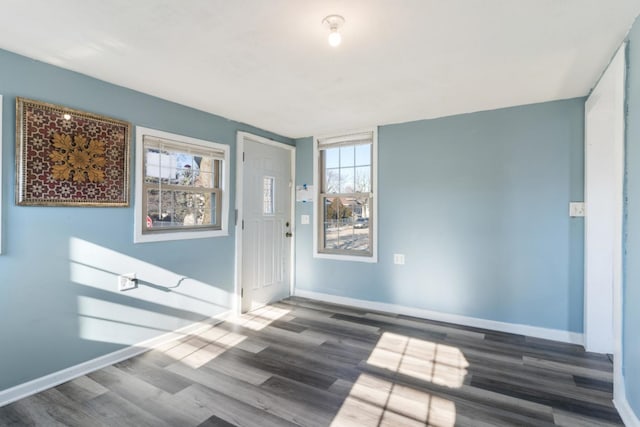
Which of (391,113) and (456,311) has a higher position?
(391,113)

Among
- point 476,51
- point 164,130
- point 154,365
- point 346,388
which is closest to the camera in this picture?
point 476,51

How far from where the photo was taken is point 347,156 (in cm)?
441

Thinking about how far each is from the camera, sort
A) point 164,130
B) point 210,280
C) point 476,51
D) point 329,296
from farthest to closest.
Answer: point 329,296
point 210,280
point 164,130
point 476,51

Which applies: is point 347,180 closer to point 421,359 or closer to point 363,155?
point 363,155

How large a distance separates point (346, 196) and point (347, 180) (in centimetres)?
21

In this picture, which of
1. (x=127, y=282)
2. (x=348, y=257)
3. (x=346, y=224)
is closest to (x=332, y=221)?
(x=346, y=224)

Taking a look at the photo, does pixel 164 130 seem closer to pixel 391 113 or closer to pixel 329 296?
pixel 391 113

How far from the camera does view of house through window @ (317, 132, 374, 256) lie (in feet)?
13.9

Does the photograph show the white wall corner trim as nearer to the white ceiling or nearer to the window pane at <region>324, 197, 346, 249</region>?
the white ceiling

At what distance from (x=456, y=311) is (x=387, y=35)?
2898 mm

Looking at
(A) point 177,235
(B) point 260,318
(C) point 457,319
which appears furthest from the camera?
(B) point 260,318

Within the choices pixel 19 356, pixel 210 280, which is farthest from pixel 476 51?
pixel 19 356

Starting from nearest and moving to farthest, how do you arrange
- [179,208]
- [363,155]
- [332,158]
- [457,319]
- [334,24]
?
1. [334,24]
2. [179,208]
3. [457,319]
4. [363,155]
5. [332,158]

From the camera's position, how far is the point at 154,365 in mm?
2672
